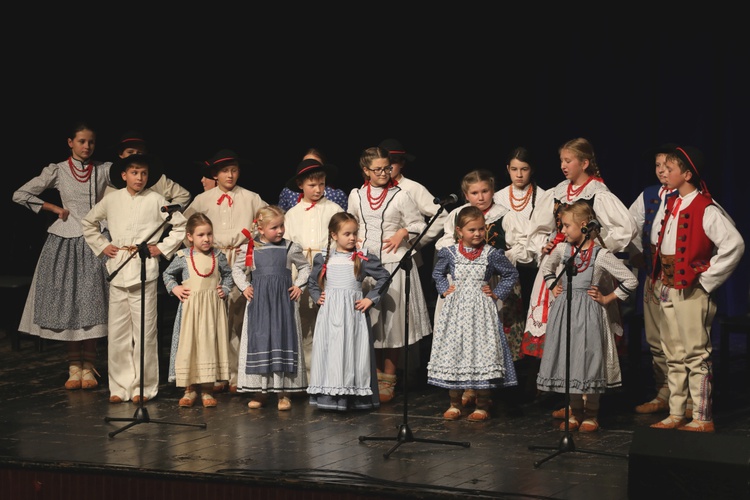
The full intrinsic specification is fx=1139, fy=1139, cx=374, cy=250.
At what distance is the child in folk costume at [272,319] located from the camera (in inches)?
245

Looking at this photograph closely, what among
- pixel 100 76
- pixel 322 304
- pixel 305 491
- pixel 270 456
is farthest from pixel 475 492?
pixel 100 76

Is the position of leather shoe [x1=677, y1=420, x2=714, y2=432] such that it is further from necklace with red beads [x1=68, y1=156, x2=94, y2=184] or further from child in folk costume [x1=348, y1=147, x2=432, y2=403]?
necklace with red beads [x1=68, y1=156, x2=94, y2=184]

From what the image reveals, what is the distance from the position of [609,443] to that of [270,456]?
5.28 ft

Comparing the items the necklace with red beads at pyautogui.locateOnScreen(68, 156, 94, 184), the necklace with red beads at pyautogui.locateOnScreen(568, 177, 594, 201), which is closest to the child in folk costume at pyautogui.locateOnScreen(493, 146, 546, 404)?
the necklace with red beads at pyautogui.locateOnScreen(568, 177, 594, 201)

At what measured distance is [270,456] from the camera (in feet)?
17.2

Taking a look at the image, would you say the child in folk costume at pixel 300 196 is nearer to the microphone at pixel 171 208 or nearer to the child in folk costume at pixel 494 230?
the child in folk costume at pixel 494 230

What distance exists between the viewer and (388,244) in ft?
21.6

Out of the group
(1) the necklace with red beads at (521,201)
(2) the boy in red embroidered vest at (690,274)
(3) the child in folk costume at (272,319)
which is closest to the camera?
(2) the boy in red embroidered vest at (690,274)

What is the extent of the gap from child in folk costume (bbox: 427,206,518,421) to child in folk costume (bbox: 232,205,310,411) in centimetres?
81

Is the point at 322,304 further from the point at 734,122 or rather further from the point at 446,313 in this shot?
the point at 734,122

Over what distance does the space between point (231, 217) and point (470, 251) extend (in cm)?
156

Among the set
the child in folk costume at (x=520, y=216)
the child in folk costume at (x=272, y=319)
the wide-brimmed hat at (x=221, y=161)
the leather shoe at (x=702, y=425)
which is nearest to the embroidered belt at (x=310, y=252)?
the child in folk costume at (x=272, y=319)

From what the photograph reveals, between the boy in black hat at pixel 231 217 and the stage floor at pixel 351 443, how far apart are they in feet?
1.20

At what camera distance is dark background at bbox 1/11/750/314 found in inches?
332
